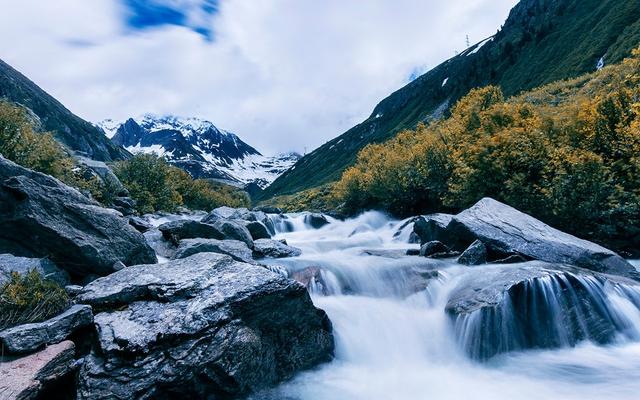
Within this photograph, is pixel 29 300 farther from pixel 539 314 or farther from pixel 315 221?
pixel 315 221

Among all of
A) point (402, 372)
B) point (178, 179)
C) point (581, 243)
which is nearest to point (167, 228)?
point (402, 372)

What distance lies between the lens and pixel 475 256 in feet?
54.5

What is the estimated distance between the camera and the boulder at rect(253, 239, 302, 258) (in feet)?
72.1

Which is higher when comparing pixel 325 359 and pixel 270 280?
pixel 270 280

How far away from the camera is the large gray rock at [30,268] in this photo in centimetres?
1012

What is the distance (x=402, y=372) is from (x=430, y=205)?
31514 mm

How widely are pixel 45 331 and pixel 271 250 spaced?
47.8 feet

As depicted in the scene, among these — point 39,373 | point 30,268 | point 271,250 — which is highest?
point 30,268

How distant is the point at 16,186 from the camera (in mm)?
12609

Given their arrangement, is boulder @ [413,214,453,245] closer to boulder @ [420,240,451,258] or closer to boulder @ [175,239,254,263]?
boulder @ [420,240,451,258]

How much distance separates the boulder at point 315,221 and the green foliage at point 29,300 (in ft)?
137

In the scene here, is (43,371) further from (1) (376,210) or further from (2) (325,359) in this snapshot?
(1) (376,210)

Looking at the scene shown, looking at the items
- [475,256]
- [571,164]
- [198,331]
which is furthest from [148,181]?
[571,164]

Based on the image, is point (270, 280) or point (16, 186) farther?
point (16, 186)
